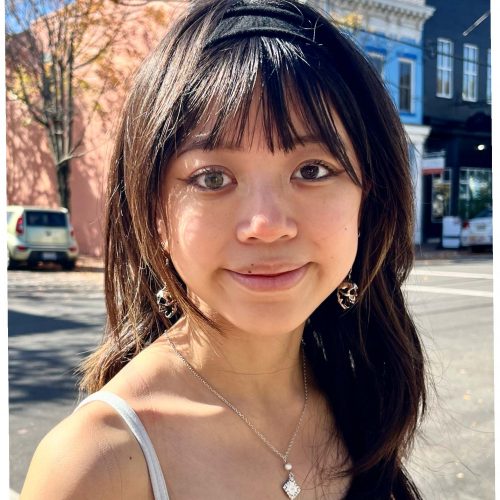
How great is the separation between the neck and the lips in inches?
8.4

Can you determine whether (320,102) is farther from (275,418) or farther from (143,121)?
(275,418)

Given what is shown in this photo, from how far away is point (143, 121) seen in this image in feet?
3.93

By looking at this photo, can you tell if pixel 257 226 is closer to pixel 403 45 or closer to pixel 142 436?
pixel 142 436

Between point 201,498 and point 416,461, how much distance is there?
10.2 ft

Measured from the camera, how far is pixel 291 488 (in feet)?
3.96

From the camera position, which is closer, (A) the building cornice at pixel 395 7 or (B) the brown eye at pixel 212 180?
(B) the brown eye at pixel 212 180

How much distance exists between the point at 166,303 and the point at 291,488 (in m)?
0.49

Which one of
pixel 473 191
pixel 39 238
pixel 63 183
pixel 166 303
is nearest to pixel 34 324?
pixel 166 303

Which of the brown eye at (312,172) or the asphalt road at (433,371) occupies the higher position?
the brown eye at (312,172)

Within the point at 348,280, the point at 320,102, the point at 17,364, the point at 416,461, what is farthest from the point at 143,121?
the point at 17,364

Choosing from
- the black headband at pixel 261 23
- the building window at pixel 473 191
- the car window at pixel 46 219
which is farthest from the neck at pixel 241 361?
the building window at pixel 473 191

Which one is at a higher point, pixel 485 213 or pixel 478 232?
pixel 485 213

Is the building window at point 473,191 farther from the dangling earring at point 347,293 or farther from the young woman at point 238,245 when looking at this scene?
the young woman at point 238,245

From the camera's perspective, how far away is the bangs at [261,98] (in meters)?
1.10
